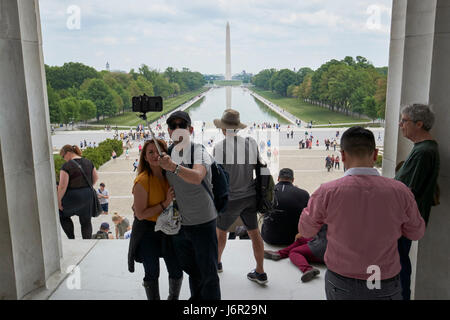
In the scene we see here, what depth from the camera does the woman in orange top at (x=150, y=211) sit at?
3053mm

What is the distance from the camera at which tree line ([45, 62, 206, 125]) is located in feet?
170

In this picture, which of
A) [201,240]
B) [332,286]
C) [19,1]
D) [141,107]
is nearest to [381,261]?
[332,286]

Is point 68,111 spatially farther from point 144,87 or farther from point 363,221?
point 363,221

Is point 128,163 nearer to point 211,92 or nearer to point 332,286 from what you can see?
point 332,286

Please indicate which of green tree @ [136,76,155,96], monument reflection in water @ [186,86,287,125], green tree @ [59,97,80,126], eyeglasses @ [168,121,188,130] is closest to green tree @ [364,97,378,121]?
monument reflection in water @ [186,86,287,125]

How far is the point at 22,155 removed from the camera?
12.1 ft

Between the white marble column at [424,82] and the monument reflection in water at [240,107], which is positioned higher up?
the white marble column at [424,82]

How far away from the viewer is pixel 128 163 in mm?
33750

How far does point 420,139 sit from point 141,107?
215 cm

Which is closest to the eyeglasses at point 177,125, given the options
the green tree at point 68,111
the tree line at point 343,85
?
the tree line at point 343,85

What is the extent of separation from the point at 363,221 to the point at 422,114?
149cm

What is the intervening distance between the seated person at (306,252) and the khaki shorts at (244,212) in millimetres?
737

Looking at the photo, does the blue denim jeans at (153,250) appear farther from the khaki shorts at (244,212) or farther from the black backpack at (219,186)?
the khaki shorts at (244,212)

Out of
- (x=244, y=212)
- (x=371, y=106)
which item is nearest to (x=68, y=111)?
(x=371, y=106)
